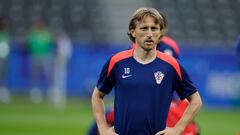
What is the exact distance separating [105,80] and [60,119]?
12.1m

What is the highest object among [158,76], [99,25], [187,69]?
[158,76]

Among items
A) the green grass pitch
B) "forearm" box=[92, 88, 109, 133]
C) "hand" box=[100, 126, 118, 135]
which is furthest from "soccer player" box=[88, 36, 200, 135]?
the green grass pitch

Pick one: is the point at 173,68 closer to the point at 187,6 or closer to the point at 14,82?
the point at 14,82

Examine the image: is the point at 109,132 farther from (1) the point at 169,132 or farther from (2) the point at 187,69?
(2) the point at 187,69

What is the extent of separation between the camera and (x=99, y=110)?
843 centimetres

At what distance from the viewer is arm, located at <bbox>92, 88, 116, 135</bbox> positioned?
27.2 feet

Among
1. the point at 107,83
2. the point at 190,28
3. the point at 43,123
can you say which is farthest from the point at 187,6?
the point at 107,83

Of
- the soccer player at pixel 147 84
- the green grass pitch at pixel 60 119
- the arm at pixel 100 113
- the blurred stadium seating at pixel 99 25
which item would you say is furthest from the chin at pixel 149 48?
the blurred stadium seating at pixel 99 25

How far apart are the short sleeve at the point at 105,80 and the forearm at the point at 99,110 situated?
7 cm

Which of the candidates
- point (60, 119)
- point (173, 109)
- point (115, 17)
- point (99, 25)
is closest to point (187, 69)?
point (60, 119)

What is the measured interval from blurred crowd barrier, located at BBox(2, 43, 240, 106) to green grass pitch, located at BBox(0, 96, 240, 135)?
0.77m

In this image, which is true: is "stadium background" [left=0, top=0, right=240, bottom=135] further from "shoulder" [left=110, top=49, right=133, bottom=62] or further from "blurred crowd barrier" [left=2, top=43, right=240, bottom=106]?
"shoulder" [left=110, top=49, right=133, bottom=62]

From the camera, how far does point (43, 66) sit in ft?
88.2

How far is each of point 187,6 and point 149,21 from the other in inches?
890
